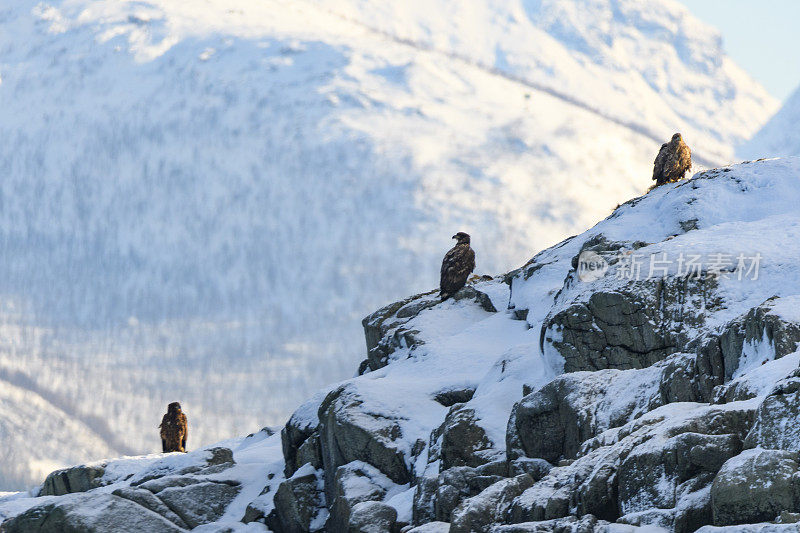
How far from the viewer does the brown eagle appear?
33.5 meters

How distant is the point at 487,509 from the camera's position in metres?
12.9

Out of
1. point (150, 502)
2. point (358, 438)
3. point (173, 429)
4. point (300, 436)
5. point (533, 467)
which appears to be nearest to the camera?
point (533, 467)

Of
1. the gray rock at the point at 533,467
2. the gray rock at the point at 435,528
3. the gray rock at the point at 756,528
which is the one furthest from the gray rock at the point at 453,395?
the gray rock at the point at 756,528

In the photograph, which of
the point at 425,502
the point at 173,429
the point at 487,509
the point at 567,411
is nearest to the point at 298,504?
the point at 425,502

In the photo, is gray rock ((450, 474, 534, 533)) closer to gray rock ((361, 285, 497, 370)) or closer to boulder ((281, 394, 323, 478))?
boulder ((281, 394, 323, 478))

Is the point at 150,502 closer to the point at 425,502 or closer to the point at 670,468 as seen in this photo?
the point at 425,502

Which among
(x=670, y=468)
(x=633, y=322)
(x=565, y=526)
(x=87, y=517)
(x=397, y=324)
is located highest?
(x=670, y=468)

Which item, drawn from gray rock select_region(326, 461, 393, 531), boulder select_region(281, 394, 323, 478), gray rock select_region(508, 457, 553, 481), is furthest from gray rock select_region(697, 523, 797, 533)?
boulder select_region(281, 394, 323, 478)

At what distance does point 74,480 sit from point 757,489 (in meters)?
23.5

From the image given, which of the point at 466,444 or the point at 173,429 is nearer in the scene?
the point at 466,444

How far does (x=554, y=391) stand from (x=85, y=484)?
1709cm

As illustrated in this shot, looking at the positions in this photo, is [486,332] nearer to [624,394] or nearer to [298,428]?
[298,428]

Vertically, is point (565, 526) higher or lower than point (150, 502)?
higher

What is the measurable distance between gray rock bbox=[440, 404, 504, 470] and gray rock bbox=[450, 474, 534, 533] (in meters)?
3.92
